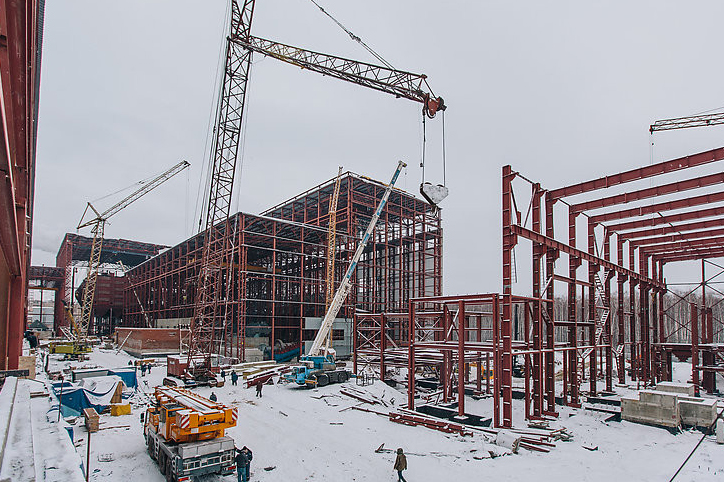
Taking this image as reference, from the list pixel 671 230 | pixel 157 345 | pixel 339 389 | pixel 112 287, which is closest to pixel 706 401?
pixel 671 230

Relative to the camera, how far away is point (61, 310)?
95812 mm

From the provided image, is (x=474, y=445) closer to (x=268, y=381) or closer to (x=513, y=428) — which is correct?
(x=513, y=428)

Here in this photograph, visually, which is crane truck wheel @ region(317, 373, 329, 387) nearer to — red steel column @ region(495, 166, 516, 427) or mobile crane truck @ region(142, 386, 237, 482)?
red steel column @ region(495, 166, 516, 427)

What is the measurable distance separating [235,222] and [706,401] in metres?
41.0

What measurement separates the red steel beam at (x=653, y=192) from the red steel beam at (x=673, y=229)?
6.76 meters

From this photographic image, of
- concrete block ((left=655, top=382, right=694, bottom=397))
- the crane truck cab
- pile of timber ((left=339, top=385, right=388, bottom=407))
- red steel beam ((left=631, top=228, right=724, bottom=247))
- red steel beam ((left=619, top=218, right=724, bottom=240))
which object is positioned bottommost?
pile of timber ((left=339, top=385, right=388, bottom=407))

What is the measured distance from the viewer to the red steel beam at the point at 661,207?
80.9 ft

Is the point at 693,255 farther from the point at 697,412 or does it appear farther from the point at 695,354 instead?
the point at 697,412

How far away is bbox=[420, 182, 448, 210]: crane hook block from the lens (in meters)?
22.9

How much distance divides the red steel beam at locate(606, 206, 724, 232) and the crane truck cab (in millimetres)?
20761

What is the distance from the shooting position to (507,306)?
19.5 metres

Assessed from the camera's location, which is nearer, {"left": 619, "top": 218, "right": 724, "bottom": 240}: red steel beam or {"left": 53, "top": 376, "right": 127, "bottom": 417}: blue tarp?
{"left": 53, "top": 376, "right": 127, "bottom": 417}: blue tarp

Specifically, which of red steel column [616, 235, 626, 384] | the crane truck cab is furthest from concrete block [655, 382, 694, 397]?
the crane truck cab

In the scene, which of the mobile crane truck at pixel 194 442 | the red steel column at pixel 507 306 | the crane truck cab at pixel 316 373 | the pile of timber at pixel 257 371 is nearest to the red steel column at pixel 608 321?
the red steel column at pixel 507 306
